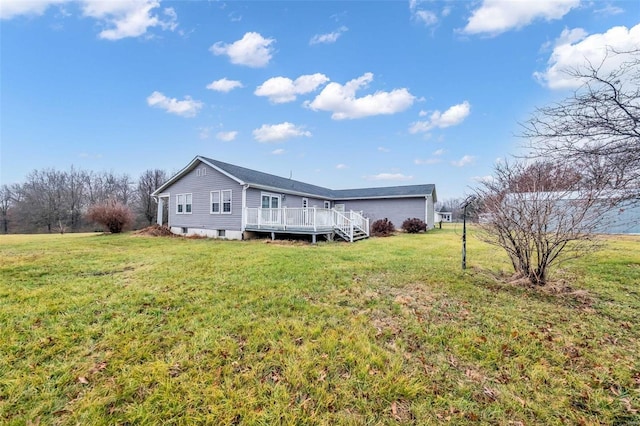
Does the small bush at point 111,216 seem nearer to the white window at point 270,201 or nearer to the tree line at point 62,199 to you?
the white window at point 270,201

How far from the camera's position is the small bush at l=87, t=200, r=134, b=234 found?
16.8m

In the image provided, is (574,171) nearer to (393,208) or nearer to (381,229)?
(381,229)

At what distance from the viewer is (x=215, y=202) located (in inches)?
576

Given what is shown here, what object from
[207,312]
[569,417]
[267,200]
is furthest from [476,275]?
[267,200]

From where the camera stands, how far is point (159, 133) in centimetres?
2114

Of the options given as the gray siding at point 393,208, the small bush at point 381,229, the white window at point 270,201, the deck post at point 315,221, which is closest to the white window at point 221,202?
the white window at point 270,201

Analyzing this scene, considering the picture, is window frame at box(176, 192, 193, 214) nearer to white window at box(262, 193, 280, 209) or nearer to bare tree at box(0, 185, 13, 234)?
white window at box(262, 193, 280, 209)

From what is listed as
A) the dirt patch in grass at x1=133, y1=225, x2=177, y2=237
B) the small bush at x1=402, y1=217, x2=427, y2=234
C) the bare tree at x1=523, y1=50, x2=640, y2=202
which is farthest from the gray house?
the bare tree at x1=523, y1=50, x2=640, y2=202

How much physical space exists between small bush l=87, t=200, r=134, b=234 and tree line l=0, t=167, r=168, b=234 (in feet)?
44.0

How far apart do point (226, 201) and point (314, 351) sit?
12.5 meters

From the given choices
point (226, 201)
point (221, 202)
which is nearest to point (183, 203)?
point (221, 202)

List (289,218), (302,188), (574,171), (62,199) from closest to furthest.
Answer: (574,171) < (289,218) < (302,188) < (62,199)

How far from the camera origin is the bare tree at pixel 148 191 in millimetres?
31312

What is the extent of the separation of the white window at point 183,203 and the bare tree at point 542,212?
15.7 m
